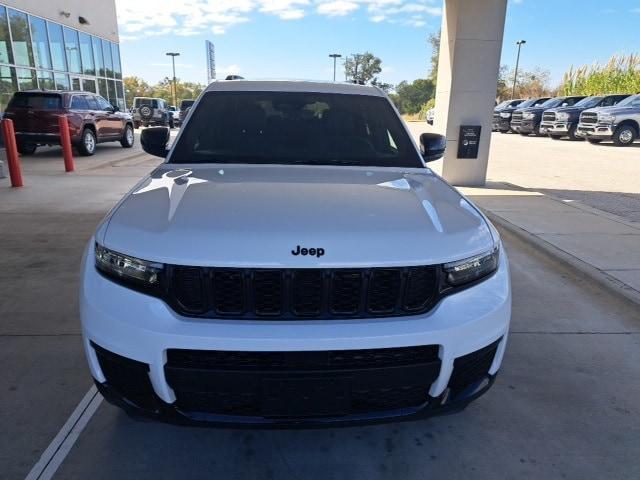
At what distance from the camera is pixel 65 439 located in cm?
230

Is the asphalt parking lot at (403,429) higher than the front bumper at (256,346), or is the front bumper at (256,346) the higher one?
the front bumper at (256,346)

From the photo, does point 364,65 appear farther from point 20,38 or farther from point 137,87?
point 20,38

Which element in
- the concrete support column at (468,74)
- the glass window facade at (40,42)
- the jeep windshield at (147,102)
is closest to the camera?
the concrete support column at (468,74)

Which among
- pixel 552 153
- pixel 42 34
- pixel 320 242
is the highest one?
pixel 42 34

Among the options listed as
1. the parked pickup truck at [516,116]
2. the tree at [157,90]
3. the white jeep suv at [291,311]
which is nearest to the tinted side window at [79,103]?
the white jeep suv at [291,311]

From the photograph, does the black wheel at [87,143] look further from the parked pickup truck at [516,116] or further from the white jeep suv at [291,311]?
the parked pickup truck at [516,116]

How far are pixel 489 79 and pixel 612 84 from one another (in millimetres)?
28541

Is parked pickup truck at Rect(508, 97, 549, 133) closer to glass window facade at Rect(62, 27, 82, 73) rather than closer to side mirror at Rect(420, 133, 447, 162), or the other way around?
glass window facade at Rect(62, 27, 82, 73)

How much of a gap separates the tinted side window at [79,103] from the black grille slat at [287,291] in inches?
520

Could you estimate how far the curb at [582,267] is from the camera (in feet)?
13.3

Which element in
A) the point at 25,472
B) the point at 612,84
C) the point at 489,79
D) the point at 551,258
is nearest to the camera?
the point at 25,472

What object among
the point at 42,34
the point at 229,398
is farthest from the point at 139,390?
the point at 42,34

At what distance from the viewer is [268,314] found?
6.01 feet

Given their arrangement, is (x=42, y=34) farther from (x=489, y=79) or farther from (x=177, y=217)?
(x=177, y=217)
